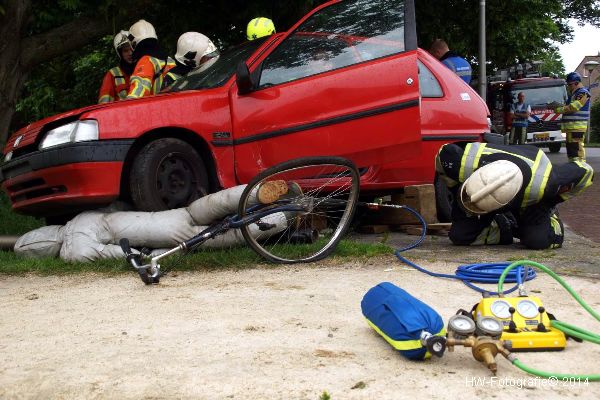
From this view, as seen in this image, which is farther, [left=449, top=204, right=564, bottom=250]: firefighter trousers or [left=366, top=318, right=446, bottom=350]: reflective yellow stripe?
[left=449, top=204, right=564, bottom=250]: firefighter trousers

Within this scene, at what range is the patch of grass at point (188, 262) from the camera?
4.70 m

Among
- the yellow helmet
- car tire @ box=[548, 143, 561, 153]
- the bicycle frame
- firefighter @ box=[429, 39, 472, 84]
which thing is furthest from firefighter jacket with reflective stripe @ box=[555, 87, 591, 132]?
car tire @ box=[548, 143, 561, 153]

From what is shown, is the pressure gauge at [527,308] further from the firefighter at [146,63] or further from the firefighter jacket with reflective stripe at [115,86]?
the firefighter jacket with reflective stripe at [115,86]

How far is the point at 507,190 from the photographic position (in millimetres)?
4488

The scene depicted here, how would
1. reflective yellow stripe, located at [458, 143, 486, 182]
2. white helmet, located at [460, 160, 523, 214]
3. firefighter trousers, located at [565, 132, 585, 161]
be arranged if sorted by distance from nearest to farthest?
1. white helmet, located at [460, 160, 523, 214]
2. reflective yellow stripe, located at [458, 143, 486, 182]
3. firefighter trousers, located at [565, 132, 585, 161]

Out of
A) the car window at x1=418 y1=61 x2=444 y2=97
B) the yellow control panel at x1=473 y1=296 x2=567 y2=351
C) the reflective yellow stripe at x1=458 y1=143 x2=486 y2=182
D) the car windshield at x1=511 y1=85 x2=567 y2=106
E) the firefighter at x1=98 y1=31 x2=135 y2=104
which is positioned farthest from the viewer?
the car windshield at x1=511 y1=85 x2=567 y2=106

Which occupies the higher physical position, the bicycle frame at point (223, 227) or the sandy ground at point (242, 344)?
the bicycle frame at point (223, 227)

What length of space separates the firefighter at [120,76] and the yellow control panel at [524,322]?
4.99m

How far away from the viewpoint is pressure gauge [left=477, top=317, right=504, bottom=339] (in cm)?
262

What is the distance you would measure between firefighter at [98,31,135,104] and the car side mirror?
2067 mm

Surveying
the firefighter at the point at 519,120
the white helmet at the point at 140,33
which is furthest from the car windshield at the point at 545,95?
the white helmet at the point at 140,33

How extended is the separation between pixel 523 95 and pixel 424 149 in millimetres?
17957

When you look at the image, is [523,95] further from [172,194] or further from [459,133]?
[172,194]

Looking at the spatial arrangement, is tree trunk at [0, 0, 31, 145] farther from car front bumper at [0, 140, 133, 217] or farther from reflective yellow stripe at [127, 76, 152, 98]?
car front bumper at [0, 140, 133, 217]
